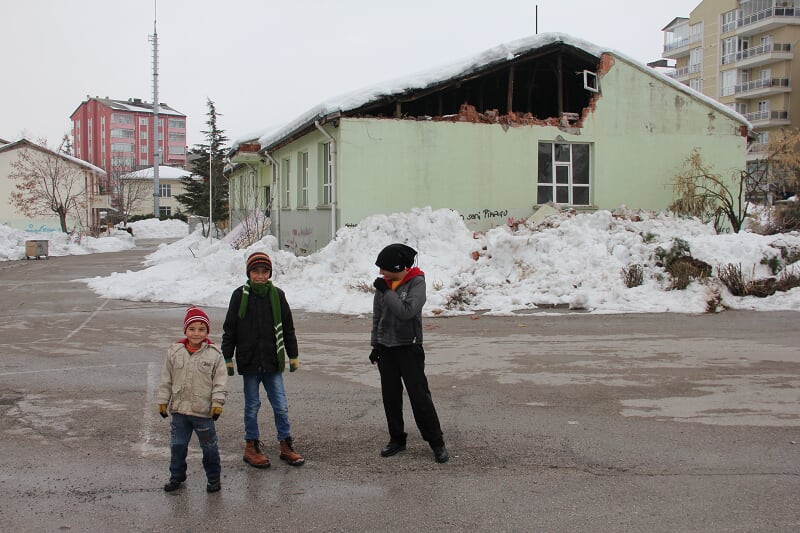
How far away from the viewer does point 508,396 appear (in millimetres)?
6922

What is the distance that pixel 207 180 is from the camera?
55.9 m

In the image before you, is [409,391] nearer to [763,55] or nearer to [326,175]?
[326,175]

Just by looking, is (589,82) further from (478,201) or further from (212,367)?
(212,367)

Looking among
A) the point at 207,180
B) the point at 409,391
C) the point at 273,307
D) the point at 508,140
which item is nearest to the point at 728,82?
the point at 207,180

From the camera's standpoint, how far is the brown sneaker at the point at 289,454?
5.02 meters

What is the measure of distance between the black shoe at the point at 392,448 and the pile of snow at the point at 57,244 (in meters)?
32.5

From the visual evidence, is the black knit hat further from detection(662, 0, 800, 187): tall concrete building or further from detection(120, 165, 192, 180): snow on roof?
detection(120, 165, 192, 180): snow on roof

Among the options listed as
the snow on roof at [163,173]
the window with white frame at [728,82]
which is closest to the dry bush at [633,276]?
the window with white frame at [728,82]

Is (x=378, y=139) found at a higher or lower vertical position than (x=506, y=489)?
higher

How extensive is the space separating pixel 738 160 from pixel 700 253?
367 inches

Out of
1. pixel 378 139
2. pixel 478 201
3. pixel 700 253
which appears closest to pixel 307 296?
pixel 378 139

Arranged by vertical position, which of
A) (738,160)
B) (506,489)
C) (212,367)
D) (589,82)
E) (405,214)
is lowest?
(506,489)

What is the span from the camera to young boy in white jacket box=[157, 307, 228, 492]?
4.60 metres

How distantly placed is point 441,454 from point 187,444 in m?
1.76
